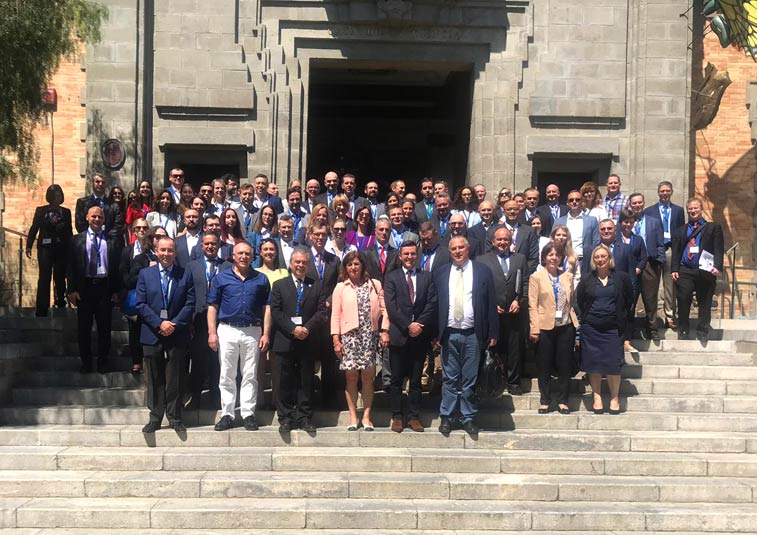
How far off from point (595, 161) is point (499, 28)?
2.82 m

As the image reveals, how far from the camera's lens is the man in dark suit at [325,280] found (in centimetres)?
945

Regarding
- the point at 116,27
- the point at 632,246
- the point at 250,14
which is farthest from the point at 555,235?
the point at 116,27

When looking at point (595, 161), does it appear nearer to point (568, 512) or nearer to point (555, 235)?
point (555, 235)

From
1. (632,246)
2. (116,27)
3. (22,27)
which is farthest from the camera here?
(116,27)

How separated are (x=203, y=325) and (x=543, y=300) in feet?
12.2

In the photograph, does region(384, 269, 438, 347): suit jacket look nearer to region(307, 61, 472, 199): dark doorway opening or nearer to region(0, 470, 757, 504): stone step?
region(0, 470, 757, 504): stone step

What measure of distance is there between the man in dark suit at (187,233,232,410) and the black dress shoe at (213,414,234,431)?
1.86 ft

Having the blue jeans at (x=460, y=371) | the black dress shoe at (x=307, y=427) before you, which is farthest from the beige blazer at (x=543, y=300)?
the black dress shoe at (x=307, y=427)

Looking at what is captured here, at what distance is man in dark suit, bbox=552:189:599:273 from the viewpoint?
36.7 ft

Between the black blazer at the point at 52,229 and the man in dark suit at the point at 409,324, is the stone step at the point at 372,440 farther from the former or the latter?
the black blazer at the point at 52,229

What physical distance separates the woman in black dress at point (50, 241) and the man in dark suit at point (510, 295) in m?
5.56

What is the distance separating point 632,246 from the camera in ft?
36.6

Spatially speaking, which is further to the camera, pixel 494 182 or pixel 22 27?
pixel 494 182

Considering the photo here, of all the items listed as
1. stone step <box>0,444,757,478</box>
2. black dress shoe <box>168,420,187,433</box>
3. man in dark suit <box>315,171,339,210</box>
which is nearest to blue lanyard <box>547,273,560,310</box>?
stone step <box>0,444,757,478</box>
